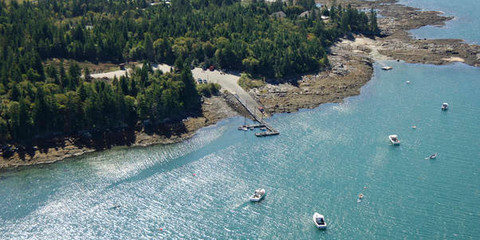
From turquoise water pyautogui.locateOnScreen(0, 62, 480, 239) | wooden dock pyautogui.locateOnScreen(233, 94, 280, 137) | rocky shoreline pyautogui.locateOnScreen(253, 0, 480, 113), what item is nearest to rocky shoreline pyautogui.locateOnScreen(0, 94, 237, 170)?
turquoise water pyautogui.locateOnScreen(0, 62, 480, 239)

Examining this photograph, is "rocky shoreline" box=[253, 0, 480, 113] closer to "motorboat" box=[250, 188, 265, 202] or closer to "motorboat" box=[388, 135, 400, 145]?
"motorboat" box=[388, 135, 400, 145]

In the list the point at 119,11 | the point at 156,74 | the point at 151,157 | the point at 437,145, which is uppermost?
the point at 119,11

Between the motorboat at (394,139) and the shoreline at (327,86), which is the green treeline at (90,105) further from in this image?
the motorboat at (394,139)

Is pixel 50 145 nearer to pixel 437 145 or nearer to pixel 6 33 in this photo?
pixel 6 33

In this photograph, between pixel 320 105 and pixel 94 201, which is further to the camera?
pixel 320 105

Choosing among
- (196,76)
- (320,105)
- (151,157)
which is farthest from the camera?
(196,76)

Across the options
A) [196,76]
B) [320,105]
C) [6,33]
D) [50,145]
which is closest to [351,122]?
[320,105]

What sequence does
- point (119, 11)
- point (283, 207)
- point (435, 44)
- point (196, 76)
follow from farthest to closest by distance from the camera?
point (119, 11), point (435, 44), point (196, 76), point (283, 207)
